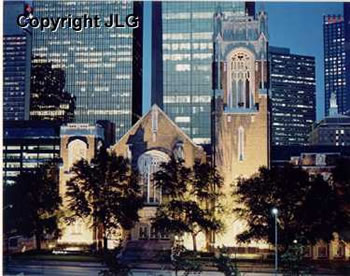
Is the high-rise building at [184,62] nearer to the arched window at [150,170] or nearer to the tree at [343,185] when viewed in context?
the arched window at [150,170]

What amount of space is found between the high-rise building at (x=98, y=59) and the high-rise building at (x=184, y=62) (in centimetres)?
21

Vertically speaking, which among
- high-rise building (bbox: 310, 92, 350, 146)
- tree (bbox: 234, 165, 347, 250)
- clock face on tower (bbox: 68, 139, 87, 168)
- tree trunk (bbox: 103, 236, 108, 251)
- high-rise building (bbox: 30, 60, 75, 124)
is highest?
high-rise building (bbox: 30, 60, 75, 124)

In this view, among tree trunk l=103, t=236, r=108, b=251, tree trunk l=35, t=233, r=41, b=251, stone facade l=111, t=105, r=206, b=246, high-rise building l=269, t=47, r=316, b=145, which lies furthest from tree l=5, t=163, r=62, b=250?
high-rise building l=269, t=47, r=316, b=145

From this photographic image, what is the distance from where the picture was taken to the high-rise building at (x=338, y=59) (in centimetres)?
594

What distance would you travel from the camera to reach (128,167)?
6332 millimetres

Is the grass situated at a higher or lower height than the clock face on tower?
lower

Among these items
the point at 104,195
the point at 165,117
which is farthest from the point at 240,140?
the point at 104,195

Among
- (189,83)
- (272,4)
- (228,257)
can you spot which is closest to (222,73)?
(189,83)

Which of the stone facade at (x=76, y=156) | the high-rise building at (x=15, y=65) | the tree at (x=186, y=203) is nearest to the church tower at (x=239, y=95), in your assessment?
the tree at (x=186, y=203)

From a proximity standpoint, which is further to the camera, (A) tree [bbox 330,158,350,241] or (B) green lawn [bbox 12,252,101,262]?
(B) green lawn [bbox 12,252,101,262]

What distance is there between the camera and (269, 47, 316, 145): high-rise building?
5.96 m

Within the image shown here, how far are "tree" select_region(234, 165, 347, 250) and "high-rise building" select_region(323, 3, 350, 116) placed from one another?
→ 25.3 inches

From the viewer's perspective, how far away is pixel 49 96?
629cm

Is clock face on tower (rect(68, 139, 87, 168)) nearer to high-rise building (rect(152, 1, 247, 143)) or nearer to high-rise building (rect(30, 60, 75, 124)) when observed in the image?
high-rise building (rect(30, 60, 75, 124))
